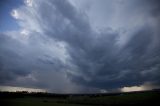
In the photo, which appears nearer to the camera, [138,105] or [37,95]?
[138,105]

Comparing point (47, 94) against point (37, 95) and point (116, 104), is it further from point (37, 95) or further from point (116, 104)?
point (116, 104)

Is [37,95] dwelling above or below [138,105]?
above

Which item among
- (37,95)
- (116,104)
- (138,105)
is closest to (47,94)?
(37,95)

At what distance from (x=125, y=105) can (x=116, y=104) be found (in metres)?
5.92

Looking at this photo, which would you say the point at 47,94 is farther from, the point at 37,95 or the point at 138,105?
the point at 138,105

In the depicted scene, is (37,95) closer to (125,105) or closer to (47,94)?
(47,94)

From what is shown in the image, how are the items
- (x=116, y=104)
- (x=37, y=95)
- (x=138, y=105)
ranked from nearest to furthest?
(x=138, y=105) < (x=116, y=104) < (x=37, y=95)

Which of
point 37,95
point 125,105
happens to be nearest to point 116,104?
point 125,105

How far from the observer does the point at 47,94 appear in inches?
5595

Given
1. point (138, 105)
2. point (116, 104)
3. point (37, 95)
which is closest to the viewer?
point (138, 105)

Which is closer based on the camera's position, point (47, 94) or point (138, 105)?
point (138, 105)

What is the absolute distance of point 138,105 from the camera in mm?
72562

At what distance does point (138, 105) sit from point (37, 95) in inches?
3149

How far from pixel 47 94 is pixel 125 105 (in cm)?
7924
